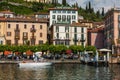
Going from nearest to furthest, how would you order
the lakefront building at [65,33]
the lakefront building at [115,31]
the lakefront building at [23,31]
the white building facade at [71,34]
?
the lakefront building at [115,31]
the lakefront building at [23,31]
the lakefront building at [65,33]
the white building facade at [71,34]

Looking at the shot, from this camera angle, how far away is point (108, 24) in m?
127

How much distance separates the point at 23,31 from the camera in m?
127

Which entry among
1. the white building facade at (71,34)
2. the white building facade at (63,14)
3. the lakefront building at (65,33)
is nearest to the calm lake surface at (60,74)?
the lakefront building at (65,33)

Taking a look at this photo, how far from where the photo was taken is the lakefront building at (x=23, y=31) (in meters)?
125

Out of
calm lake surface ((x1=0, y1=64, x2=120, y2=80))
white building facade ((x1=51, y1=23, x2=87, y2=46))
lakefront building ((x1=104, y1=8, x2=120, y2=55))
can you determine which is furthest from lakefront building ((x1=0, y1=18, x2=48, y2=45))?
calm lake surface ((x1=0, y1=64, x2=120, y2=80))

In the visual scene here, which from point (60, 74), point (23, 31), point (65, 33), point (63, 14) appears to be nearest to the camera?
point (60, 74)

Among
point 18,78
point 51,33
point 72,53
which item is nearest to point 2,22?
point 51,33

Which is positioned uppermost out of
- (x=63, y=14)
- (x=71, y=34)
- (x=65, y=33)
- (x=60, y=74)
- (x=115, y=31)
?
(x=63, y=14)

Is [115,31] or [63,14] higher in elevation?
[63,14]

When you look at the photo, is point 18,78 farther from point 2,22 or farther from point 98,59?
point 2,22

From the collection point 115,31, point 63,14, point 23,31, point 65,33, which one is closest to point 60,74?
point 115,31

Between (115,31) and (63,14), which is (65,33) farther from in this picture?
(115,31)

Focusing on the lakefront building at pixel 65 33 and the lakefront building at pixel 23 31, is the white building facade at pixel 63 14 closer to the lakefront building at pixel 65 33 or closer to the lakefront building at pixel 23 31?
the lakefront building at pixel 65 33

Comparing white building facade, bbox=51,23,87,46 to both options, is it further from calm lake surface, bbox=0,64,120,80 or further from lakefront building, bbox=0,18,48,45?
calm lake surface, bbox=0,64,120,80
